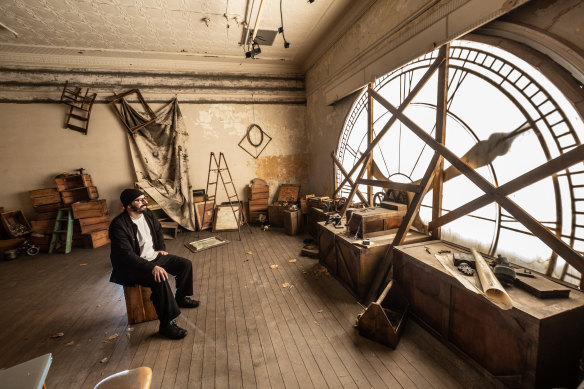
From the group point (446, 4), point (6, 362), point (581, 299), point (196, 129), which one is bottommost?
point (6, 362)

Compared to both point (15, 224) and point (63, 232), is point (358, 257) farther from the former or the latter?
point (15, 224)

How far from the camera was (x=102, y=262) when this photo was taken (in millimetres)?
4984

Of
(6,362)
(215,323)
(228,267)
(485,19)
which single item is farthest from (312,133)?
(6,362)

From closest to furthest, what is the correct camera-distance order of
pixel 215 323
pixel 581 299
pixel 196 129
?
pixel 581 299
pixel 215 323
pixel 196 129

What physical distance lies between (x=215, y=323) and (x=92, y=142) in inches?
247

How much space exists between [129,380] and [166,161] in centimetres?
661

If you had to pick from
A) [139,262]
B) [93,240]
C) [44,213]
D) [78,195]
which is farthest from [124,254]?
[44,213]

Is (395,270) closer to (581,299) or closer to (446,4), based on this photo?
(581,299)

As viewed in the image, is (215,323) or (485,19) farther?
(215,323)

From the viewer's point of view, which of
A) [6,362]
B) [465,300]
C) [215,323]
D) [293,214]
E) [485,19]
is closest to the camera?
[465,300]

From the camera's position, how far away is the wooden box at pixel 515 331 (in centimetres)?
169

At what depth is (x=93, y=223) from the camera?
19.7 ft

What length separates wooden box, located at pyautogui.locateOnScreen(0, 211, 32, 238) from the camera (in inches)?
222

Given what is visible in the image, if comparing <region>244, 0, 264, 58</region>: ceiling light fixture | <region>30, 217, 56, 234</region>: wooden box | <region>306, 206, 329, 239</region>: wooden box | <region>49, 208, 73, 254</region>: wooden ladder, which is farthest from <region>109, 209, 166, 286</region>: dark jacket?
<region>30, 217, 56, 234</region>: wooden box
